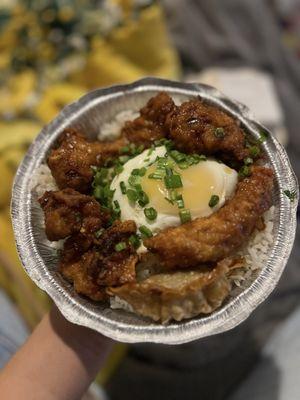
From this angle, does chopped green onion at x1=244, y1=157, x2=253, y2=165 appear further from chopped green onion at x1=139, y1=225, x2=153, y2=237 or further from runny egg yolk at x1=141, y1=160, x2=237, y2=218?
chopped green onion at x1=139, y1=225, x2=153, y2=237

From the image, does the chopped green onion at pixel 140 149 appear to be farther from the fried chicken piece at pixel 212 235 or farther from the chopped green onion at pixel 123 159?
the fried chicken piece at pixel 212 235

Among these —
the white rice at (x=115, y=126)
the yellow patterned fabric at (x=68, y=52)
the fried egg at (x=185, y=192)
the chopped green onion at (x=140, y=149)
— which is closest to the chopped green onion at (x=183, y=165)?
the fried egg at (x=185, y=192)

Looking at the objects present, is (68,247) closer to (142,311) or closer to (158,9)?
(142,311)

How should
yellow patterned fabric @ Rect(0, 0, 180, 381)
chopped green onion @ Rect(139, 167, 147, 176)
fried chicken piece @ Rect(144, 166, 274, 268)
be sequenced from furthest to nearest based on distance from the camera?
yellow patterned fabric @ Rect(0, 0, 180, 381)
chopped green onion @ Rect(139, 167, 147, 176)
fried chicken piece @ Rect(144, 166, 274, 268)

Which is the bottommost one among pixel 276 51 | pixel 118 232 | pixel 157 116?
pixel 276 51

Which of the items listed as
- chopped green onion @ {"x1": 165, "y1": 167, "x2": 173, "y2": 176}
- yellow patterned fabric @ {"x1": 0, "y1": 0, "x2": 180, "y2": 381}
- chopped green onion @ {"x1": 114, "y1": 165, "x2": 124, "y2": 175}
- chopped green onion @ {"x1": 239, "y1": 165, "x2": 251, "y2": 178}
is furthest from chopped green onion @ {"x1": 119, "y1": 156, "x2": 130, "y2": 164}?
yellow patterned fabric @ {"x1": 0, "y1": 0, "x2": 180, "y2": 381}

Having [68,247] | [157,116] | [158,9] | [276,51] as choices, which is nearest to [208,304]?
[68,247]

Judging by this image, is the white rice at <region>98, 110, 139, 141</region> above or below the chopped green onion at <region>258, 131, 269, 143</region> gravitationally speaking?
below
